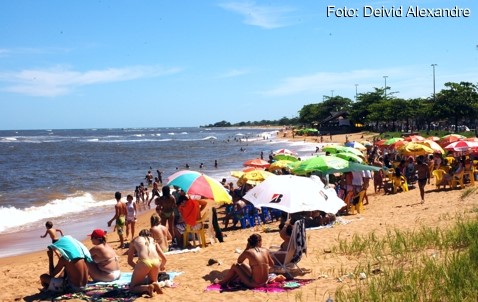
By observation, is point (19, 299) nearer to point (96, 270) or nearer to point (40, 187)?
point (96, 270)

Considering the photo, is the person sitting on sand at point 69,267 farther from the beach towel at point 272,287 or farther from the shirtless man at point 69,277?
the beach towel at point 272,287

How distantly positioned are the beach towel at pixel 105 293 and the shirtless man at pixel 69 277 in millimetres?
124

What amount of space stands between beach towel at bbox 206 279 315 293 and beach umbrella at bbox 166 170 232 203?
9.69 ft

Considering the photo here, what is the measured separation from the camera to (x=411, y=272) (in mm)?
6137

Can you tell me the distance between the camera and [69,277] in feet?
24.3

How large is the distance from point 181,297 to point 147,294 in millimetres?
507

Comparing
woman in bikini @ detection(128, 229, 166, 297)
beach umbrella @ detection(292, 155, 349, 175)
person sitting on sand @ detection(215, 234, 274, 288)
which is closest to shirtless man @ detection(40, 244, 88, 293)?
woman in bikini @ detection(128, 229, 166, 297)

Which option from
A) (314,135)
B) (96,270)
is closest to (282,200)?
(96,270)

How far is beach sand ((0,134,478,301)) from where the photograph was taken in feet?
23.2

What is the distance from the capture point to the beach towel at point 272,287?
708 cm

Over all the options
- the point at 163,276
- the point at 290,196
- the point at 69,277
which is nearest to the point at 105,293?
the point at 69,277

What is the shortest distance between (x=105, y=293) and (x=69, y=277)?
2.05 ft

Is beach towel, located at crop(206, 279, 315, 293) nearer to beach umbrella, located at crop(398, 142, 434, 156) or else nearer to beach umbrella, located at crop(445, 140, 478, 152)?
beach umbrella, located at crop(445, 140, 478, 152)

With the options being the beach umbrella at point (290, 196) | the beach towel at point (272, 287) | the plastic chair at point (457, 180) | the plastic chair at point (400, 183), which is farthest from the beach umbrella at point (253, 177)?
the beach towel at point (272, 287)
